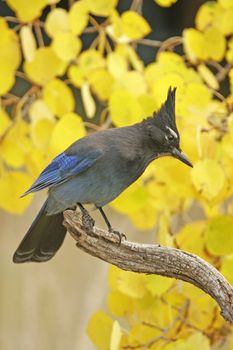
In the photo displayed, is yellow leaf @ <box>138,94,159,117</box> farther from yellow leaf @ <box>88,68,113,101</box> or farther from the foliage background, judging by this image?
yellow leaf @ <box>88,68,113,101</box>

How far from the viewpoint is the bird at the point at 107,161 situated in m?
1.60

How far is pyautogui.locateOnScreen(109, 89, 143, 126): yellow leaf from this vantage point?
1695 millimetres

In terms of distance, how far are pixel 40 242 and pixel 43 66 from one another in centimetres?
29

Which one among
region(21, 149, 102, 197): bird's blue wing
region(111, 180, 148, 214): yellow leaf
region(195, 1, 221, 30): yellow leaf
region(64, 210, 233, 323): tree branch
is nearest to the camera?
region(64, 210, 233, 323): tree branch

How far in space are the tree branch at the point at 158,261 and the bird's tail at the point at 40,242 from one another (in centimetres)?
21

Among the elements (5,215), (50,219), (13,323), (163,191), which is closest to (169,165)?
(163,191)

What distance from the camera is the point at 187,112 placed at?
171cm

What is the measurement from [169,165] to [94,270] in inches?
78.5

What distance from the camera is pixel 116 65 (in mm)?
1834

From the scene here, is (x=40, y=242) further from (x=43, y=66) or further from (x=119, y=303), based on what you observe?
(x=43, y=66)

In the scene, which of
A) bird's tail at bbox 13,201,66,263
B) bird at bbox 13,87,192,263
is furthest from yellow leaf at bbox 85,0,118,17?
bird's tail at bbox 13,201,66,263

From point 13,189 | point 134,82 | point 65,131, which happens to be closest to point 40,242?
point 13,189

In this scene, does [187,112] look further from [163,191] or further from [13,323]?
[13,323]

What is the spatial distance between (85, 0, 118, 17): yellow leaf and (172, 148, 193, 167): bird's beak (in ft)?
1.11
